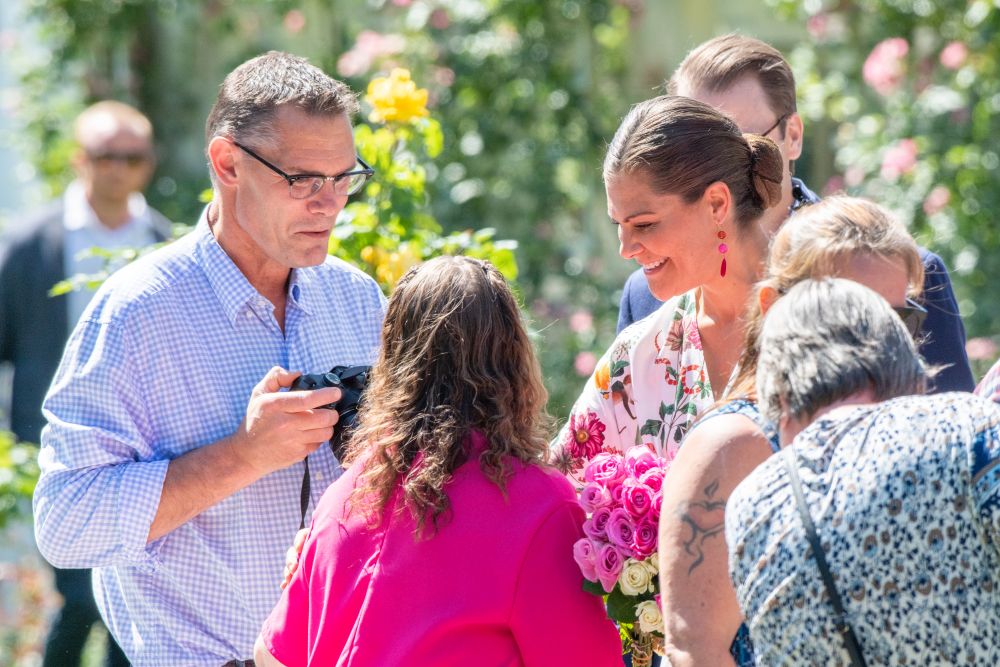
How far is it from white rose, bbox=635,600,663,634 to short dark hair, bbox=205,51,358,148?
123 cm

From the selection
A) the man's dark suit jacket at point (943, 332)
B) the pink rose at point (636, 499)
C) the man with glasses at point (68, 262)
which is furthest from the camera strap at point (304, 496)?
the man with glasses at point (68, 262)

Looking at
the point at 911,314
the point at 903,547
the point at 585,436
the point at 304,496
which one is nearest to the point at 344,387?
the point at 304,496

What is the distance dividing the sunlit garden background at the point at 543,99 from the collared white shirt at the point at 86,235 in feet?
1.69

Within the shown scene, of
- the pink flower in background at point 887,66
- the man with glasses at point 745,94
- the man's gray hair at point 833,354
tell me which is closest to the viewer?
the man's gray hair at point 833,354

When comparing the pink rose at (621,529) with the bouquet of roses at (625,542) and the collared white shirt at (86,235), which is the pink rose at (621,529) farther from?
the collared white shirt at (86,235)

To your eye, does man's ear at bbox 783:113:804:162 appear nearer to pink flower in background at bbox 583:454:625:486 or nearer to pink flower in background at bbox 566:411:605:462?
pink flower in background at bbox 566:411:605:462

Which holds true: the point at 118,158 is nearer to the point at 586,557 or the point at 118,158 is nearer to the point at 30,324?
the point at 30,324

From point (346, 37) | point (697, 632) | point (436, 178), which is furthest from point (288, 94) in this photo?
point (346, 37)

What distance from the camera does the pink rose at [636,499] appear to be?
214 centimetres

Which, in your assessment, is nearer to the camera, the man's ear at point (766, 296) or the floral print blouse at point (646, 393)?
the man's ear at point (766, 296)

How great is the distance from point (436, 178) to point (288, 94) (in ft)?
12.0

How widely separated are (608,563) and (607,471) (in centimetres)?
21

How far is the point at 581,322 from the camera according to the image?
6.31 m

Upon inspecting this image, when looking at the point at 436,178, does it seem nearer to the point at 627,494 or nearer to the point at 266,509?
the point at 266,509
